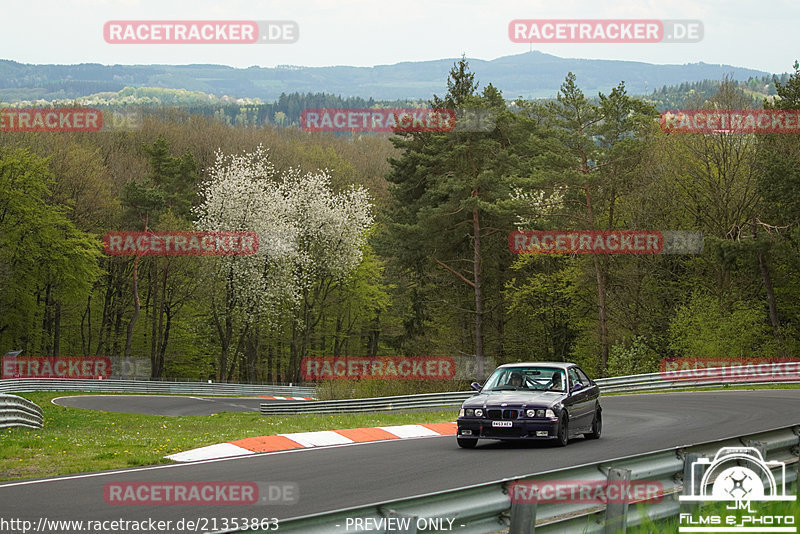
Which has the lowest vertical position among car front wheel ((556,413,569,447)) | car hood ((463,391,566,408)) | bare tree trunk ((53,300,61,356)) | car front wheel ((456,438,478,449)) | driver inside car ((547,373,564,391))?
bare tree trunk ((53,300,61,356))

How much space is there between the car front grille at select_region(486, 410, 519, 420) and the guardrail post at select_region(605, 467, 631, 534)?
7.71 metres

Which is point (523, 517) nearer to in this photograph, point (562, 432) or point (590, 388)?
point (562, 432)

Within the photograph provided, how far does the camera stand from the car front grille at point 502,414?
14711 mm

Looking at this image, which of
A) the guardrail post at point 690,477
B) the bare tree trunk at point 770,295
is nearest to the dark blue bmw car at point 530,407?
the guardrail post at point 690,477

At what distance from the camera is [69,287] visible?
181ft

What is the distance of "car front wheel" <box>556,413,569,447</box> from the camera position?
48.8 feet

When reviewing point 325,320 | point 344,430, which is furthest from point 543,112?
point 344,430

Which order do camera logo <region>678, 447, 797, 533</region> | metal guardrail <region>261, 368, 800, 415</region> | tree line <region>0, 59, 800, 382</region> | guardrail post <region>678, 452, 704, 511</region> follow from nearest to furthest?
1. camera logo <region>678, 447, 797, 533</region>
2. guardrail post <region>678, 452, 704, 511</region>
3. metal guardrail <region>261, 368, 800, 415</region>
4. tree line <region>0, 59, 800, 382</region>

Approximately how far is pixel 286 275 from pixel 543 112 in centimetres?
1952

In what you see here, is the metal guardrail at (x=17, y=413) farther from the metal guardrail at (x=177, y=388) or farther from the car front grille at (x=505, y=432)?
the metal guardrail at (x=177, y=388)

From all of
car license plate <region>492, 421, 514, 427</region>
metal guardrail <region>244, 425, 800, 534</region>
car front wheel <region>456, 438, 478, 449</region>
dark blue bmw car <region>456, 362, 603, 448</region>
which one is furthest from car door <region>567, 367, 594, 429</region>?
metal guardrail <region>244, 425, 800, 534</region>

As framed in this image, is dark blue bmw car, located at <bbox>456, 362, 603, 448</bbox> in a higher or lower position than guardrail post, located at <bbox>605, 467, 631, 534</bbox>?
lower

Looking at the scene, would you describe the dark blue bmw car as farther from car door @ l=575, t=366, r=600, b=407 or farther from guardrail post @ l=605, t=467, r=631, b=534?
guardrail post @ l=605, t=467, r=631, b=534

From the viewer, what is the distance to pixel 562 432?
590 inches
